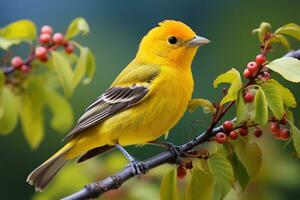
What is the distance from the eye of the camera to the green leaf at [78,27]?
2.95m

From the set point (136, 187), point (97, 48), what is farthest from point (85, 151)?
point (97, 48)

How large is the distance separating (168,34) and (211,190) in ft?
4.13

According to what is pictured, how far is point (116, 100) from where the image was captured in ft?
11.7

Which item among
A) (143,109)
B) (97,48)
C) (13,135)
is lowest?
(13,135)

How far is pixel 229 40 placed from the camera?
6582mm

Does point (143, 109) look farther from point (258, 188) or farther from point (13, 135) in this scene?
point (13, 135)

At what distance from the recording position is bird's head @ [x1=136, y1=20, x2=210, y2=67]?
348 centimetres

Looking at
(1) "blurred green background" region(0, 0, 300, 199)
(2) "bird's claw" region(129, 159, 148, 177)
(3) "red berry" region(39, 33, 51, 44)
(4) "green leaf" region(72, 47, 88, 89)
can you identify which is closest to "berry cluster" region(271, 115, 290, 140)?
(2) "bird's claw" region(129, 159, 148, 177)

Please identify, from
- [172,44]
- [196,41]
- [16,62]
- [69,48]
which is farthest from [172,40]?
[16,62]

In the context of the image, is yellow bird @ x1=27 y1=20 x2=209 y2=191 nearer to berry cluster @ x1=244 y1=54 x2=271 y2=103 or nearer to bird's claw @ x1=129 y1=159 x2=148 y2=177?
bird's claw @ x1=129 y1=159 x2=148 y2=177

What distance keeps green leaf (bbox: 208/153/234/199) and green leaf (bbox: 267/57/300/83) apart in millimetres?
361

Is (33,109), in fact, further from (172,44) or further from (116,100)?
(172,44)

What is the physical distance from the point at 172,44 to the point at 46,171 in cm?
86

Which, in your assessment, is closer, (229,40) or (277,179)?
(277,179)
